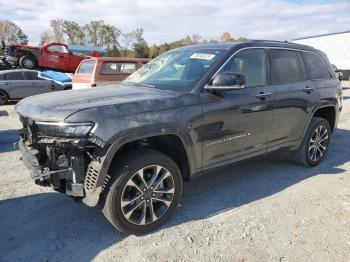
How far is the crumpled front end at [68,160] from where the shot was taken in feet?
9.59

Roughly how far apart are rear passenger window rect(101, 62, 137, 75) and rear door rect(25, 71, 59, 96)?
5.00 metres

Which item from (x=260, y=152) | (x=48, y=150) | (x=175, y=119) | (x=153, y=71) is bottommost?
(x=260, y=152)

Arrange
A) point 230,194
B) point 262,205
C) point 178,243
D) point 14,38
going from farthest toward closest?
point 14,38
point 230,194
point 262,205
point 178,243

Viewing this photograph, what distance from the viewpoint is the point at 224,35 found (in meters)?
69.2

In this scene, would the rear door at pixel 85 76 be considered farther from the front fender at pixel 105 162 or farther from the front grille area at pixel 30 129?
the front fender at pixel 105 162

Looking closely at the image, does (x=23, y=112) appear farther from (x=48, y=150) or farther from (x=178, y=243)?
(x=178, y=243)

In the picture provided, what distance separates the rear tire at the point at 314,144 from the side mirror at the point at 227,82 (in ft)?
6.82

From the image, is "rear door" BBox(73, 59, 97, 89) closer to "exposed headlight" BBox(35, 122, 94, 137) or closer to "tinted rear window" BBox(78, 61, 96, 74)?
"tinted rear window" BBox(78, 61, 96, 74)

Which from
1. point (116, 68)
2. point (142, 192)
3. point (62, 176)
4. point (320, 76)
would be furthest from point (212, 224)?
point (116, 68)

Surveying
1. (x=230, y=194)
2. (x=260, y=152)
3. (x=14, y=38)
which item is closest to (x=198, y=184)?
(x=230, y=194)

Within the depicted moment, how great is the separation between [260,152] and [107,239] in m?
2.24

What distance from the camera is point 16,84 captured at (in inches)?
549

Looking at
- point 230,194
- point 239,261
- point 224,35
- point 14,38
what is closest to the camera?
point 239,261

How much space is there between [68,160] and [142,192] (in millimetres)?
786
